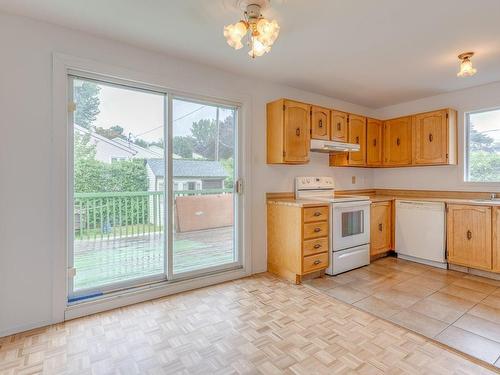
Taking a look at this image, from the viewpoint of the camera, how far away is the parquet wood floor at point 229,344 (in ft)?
5.53

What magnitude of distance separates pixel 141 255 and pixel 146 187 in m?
0.71

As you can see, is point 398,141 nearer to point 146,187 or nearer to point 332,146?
point 332,146

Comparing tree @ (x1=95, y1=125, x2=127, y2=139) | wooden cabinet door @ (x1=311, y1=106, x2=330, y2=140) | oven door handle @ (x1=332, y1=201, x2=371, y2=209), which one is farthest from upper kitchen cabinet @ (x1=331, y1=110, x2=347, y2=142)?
tree @ (x1=95, y1=125, x2=127, y2=139)

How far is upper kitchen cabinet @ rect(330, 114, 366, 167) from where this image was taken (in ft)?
13.1

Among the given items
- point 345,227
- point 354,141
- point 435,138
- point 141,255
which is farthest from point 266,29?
point 435,138

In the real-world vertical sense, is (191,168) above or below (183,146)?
below

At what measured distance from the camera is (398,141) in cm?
423

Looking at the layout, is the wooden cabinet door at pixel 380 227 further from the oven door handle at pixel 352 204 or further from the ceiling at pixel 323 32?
the ceiling at pixel 323 32

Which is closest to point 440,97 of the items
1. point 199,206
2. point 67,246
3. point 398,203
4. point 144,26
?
point 398,203

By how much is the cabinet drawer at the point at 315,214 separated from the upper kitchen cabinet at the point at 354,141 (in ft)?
3.70

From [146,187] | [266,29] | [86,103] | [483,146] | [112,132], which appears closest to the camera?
[266,29]

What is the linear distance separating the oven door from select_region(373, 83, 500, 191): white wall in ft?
4.07

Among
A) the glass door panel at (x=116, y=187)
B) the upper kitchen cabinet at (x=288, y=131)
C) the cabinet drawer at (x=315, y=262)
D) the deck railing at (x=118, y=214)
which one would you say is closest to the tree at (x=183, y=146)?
the glass door panel at (x=116, y=187)

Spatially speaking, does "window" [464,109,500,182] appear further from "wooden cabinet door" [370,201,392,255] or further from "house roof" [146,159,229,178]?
"house roof" [146,159,229,178]
